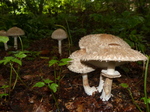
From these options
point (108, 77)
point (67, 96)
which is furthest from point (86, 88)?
point (108, 77)

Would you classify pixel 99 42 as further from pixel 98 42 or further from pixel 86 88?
pixel 86 88

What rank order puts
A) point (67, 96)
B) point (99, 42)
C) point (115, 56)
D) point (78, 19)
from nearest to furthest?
point (115, 56), point (99, 42), point (67, 96), point (78, 19)

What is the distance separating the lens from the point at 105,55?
1.75 meters

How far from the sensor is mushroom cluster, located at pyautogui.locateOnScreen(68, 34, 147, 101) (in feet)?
5.79

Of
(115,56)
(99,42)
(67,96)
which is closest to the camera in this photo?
(115,56)

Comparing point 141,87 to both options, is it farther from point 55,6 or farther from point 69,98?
point 55,6

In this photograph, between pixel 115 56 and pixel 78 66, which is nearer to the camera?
pixel 115 56

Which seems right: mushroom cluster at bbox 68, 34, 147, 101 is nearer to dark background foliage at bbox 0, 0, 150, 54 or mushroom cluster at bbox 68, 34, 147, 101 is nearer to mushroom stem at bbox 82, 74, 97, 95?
mushroom stem at bbox 82, 74, 97, 95

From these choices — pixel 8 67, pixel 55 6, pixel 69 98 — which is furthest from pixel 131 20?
pixel 55 6

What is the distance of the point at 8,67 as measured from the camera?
3445 mm

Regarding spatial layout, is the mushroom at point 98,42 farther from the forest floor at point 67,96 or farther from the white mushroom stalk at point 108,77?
the forest floor at point 67,96

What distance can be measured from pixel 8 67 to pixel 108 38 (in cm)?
246

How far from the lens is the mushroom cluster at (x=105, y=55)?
5.79ft

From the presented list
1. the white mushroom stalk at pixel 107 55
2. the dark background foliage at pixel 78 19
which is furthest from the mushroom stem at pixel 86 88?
the dark background foliage at pixel 78 19
